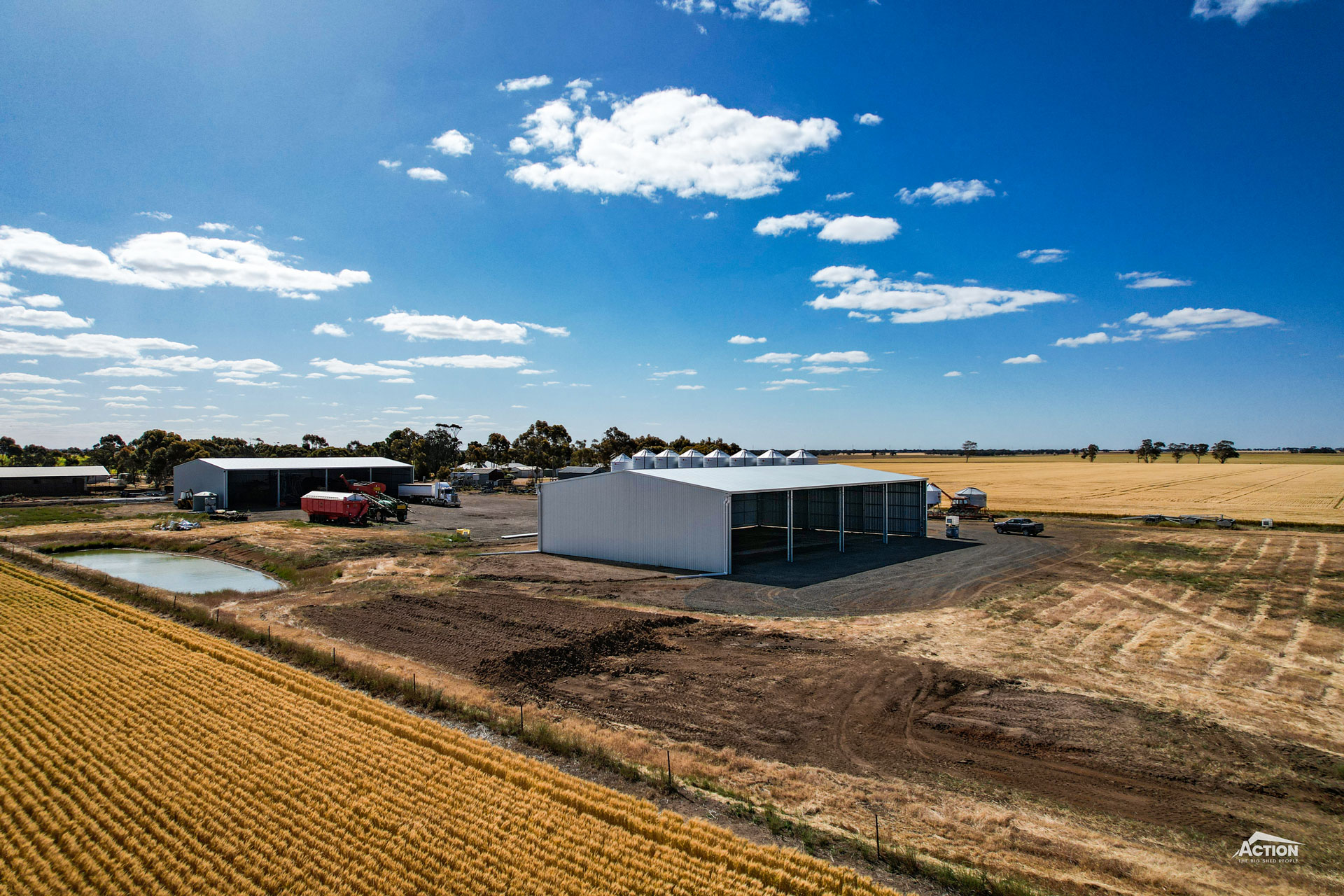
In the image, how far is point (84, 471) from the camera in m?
83.0

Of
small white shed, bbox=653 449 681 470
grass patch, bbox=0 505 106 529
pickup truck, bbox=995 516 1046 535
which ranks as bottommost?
grass patch, bbox=0 505 106 529

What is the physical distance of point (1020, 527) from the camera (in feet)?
141

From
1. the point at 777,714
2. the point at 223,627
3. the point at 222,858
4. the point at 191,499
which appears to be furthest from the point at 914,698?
the point at 191,499

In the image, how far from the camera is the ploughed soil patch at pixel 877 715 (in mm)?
10914

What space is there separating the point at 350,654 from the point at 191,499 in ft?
185

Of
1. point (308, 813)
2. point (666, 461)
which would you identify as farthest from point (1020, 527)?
point (308, 813)

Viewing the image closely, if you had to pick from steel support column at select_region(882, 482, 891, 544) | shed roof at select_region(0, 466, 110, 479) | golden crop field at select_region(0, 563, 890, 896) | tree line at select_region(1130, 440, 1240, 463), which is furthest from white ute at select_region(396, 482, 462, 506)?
tree line at select_region(1130, 440, 1240, 463)

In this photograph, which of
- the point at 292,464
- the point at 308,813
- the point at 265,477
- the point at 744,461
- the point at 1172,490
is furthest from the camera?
the point at 1172,490

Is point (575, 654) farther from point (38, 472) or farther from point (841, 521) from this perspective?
point (38, 472)

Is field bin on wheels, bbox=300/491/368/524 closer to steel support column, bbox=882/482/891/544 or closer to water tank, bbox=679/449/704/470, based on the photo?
water tank, bbox=679/449/704/470

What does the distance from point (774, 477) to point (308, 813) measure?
2861 cm

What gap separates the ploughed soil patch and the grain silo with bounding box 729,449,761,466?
41802 millimetres

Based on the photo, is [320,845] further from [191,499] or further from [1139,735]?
[191,499]

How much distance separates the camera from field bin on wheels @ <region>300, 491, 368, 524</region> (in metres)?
48.9
